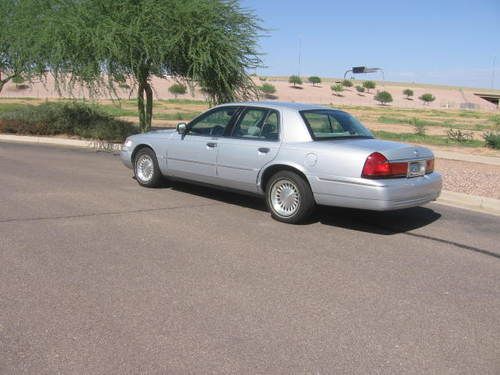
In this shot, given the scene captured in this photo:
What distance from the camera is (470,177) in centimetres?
1228

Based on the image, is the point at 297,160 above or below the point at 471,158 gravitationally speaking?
above

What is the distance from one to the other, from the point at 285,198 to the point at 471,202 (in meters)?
3.70

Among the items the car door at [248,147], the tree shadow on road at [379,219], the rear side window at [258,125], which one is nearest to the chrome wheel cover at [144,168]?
the car door at [248,147]

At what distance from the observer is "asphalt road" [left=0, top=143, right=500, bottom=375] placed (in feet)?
12.4

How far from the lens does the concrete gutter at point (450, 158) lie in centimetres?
933

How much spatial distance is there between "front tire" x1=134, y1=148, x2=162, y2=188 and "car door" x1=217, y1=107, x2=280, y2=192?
5.13 ft

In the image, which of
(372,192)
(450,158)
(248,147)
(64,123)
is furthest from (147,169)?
(64,123)

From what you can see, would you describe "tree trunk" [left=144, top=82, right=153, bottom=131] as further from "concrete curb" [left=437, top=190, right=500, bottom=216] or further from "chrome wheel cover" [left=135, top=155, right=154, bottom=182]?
"concrete curb" [left=437, top=190, right=500, bottom=216]

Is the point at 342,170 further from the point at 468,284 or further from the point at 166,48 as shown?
the point at 166,48

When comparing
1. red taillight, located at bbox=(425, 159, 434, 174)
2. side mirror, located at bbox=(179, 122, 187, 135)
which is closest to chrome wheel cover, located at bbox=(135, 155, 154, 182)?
side mirror, located at bbox=(179, 122, 187, 135)

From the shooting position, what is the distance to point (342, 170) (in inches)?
278

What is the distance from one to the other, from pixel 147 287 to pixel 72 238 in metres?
1.86

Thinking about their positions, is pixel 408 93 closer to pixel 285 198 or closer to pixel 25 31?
pixel 25 31

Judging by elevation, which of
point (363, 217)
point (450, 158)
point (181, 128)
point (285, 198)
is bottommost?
point (450, 158)
